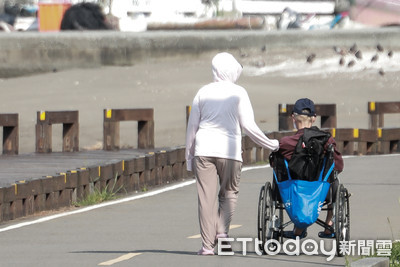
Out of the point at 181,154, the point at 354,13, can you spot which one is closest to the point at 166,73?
the point at 354,13

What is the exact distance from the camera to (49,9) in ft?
166

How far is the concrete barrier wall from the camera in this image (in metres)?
41.7

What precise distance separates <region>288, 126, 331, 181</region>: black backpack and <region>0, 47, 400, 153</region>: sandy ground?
17.0 m

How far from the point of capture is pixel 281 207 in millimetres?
10859

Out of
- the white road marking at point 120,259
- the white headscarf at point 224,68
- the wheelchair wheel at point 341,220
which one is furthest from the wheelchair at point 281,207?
the white road marking at point 120,259

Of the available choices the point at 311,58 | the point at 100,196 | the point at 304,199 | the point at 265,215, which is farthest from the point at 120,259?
the point at 311,58

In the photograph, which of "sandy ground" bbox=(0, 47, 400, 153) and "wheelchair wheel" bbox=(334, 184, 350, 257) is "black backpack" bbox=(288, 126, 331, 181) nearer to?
"wheelchair wheel" bbox=(334, 184, 350, 257)

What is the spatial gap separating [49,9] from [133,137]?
75.3ft

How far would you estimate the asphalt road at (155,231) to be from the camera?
1074 cm

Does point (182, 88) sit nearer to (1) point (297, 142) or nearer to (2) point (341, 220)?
(1) point (297, 142)

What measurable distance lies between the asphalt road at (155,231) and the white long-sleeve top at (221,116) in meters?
0.87

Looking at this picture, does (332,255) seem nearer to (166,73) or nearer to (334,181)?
(334,181)

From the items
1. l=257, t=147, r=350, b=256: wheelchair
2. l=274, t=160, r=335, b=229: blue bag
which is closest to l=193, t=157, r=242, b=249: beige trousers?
l=257, t=147, r=350, b=256: wheelchair

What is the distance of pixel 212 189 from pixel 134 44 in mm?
31197
